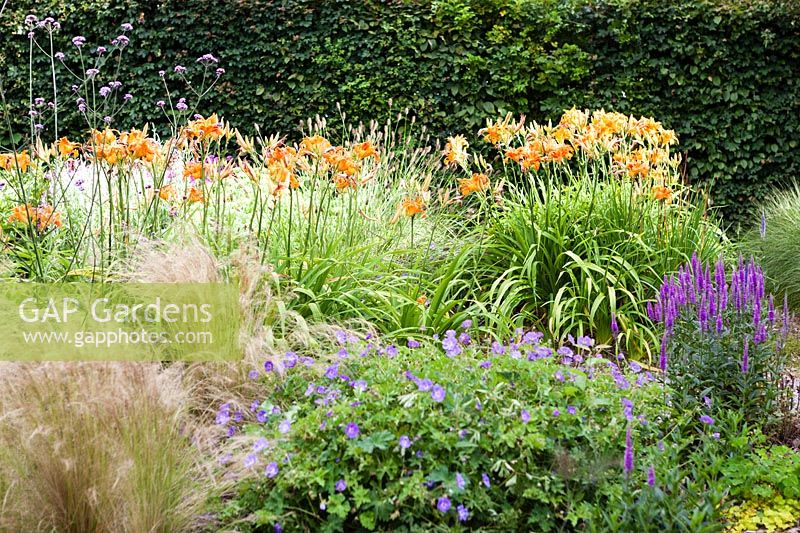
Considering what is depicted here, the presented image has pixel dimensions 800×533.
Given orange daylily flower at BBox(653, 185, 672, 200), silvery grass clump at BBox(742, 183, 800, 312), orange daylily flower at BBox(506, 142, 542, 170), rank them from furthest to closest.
Result: silvery grass clump at BBox(742, 183, 800, 312)
orange daylily flower at BBox(653, 185, 672, 200)
orange daylily flower at BBox(506, 142, 542, 170)

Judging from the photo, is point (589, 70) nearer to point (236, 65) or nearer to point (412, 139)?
point (412, 139)

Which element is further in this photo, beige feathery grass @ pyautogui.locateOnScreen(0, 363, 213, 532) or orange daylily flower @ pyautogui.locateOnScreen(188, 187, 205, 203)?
orange daylily flower @ pyautogui.locateOnScreen(188, 187, 205, 203)

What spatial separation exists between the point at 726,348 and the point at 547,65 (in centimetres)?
476

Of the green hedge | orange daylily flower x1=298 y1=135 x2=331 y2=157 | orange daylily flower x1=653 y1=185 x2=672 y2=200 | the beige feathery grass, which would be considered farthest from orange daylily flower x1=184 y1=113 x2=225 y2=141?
the green hedge

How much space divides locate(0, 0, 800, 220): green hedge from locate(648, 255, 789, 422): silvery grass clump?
452cm

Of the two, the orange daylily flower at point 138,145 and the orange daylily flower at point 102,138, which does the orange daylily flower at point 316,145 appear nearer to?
the orange daylily flower at point 138,145

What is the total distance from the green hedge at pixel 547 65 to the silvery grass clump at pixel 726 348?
452 cm

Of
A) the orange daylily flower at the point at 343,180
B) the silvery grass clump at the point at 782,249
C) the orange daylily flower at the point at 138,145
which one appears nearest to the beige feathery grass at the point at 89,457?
the orange daylily flower at the point at 138,145

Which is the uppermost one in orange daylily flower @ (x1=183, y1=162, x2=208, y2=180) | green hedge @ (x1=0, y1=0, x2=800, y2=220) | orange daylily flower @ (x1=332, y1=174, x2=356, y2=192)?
green hedge @ (x1=0, y1=0, x2=800, y2=220)

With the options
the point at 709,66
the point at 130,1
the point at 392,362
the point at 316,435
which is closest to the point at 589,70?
the point at 709,66

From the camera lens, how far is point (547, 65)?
284 inches

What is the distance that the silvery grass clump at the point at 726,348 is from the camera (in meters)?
2.96

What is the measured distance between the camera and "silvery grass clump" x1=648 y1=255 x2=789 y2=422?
2.96m

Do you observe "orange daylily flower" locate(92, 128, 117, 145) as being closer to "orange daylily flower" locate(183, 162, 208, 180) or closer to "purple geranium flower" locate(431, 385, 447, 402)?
"orange daylily flower" locate(183, 162, 208, 180)
